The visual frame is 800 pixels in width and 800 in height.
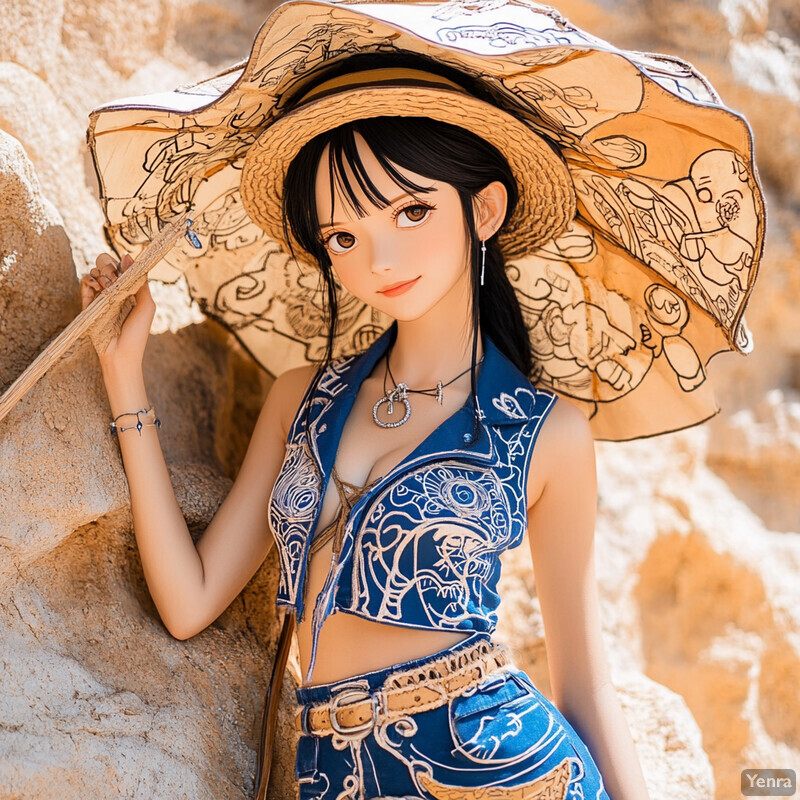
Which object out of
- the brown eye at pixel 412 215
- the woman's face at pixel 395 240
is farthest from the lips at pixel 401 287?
the brown eye at pixel 412 215

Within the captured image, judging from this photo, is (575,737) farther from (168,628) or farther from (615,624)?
(615,624)

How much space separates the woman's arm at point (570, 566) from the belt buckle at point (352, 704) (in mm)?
459

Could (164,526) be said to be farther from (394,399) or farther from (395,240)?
(395,240)

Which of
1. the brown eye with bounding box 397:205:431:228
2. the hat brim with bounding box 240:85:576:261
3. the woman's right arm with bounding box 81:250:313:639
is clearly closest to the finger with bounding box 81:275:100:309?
the woman's right arm with bounding box 81:250:313:639

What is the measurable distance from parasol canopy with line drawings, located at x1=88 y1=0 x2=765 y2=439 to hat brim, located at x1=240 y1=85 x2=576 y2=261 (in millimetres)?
39

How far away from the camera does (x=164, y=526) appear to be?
79.6 inches

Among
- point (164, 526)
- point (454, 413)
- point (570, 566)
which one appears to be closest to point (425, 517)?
point (454, 413)

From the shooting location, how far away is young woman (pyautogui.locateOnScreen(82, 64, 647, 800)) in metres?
1.87

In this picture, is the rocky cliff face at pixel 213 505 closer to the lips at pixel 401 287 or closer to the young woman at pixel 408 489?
the young woman at pixel 408 489

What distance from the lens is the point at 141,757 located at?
187 cm

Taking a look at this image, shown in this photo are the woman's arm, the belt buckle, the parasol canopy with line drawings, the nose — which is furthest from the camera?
the woman's arm

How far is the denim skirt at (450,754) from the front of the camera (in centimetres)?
182

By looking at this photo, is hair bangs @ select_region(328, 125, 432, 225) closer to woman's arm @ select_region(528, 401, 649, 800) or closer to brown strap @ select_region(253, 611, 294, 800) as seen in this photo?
woman's arm @ select_region(528, 401, 649, 800)

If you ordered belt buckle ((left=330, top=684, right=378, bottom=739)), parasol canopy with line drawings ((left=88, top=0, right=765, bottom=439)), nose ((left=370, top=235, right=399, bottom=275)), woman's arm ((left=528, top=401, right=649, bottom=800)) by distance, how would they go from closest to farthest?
parasol canopy with line drawings ((left=88, top=0, right=765, bottom=439))
belt buckle ((left=330, top=684, right=378, bottom=739))
nose ((left=370, top=235, right=399, bottom=275))
woman's arm ((left=528, top=401, right=649, bottom=800))
